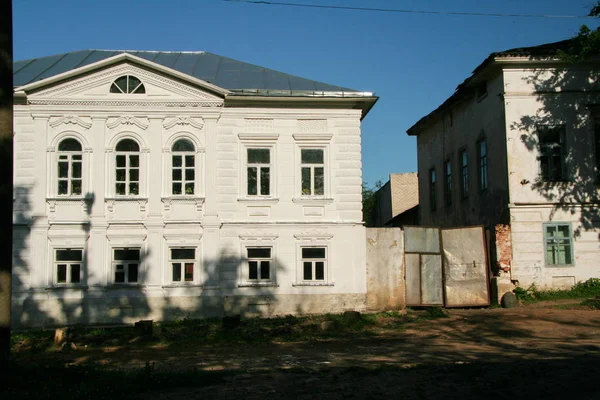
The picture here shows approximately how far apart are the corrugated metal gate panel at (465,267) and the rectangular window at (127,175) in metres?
10.2

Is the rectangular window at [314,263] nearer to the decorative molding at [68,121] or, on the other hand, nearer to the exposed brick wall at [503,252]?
the exposed brick wall at [503,252]

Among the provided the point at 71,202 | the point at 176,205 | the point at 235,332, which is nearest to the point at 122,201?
the point at 71,202

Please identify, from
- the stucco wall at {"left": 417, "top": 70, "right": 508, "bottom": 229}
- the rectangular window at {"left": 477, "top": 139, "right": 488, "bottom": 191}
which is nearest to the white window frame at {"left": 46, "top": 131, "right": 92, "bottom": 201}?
the stucco wall at {"left": 417, "top": 70, "right": 508, "bottom": 229}

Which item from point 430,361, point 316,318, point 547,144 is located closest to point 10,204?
point 430,361

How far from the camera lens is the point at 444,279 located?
21578mm

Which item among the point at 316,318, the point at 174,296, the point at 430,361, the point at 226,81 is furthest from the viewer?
the point at 226,81

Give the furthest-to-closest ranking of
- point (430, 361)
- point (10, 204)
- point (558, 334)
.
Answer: point (558, 334)
point (430, 361)
point (10, 204)

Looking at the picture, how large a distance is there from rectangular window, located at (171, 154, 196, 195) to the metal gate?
7198mm

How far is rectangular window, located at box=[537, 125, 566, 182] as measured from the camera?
22.0 m

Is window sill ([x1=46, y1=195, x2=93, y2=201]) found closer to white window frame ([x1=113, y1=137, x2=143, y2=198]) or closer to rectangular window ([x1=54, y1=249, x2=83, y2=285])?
white window frame ([x1=113, y1=137, x2=143, y2=198])

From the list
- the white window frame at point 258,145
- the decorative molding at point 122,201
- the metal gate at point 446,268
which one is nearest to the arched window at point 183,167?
the decorative molding at point 122,201

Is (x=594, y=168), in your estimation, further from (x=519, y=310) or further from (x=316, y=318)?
(x=316, y=318)

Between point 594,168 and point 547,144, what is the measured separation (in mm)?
1700

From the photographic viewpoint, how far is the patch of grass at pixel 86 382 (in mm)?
8484
